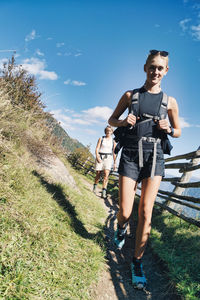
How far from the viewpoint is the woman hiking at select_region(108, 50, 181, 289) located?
77.4 inches

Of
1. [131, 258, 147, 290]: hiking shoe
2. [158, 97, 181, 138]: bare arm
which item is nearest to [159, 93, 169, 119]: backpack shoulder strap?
[158, 97, 181, 138]: bare arm

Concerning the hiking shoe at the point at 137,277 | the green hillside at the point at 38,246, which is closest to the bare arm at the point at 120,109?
the green hillside at the point at 38,246

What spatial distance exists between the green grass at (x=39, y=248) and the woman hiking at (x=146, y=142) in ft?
2.14

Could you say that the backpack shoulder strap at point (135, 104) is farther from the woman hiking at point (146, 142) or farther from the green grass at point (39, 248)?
the green grass at point (39, 248)

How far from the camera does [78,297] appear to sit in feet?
4.98

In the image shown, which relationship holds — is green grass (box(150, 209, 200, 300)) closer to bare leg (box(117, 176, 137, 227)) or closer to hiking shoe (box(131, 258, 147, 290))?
hiking shoe (box(131, 258, 147, 290))

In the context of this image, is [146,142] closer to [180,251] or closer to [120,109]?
[120,109]

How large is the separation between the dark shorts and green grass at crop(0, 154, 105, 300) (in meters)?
1.02

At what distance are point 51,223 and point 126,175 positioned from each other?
102 centimetres

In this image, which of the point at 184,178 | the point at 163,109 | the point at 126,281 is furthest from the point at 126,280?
the point at 184,178

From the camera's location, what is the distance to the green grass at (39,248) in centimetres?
129

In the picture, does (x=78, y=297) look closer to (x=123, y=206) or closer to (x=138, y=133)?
(x=123, y=206)

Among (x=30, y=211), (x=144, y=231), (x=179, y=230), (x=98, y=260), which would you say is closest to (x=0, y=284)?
(x=30, y=211)

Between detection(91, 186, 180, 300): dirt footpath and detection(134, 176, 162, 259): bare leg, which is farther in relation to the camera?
detection(134, 176, 162, 259): bare leg
